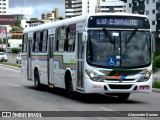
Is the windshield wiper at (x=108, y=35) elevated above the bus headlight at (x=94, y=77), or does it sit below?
above

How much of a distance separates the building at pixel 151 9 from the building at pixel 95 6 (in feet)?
26.3

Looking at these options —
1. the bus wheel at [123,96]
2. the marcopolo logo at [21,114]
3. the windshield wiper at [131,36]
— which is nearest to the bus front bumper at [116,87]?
the bus wheel at [123,96]

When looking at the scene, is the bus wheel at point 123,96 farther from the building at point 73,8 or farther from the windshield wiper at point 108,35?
the building at point 73,8

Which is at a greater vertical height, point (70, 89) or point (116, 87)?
point (116, 87)

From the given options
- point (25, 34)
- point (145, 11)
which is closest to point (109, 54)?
point (25, 34)

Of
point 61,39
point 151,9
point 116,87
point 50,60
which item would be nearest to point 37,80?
point 50,60

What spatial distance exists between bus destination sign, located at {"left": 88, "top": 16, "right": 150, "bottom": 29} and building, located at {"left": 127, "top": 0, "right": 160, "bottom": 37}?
239 ft

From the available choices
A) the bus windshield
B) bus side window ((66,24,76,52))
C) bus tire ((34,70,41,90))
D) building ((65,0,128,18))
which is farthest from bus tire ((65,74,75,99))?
building ((65,0,128,18))

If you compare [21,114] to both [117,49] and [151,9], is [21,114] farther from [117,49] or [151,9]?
[151,9]

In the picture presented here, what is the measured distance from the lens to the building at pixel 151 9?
304 feet

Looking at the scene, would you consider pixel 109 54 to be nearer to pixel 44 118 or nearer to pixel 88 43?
pixel 88 43

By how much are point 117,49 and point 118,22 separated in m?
0.97

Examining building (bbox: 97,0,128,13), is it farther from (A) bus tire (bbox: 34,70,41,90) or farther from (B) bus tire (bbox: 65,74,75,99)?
(B) bus tire (bbox: 65,74,75,99)

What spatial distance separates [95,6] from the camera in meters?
139
